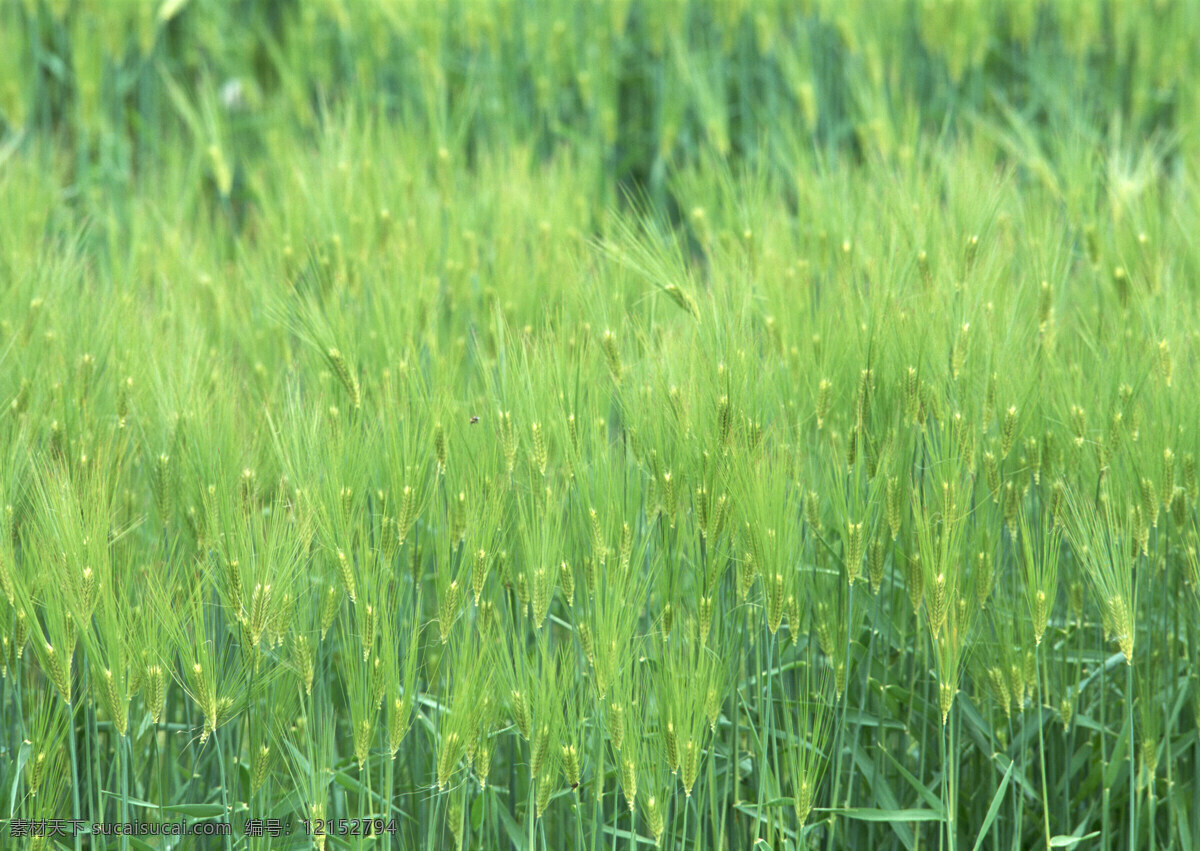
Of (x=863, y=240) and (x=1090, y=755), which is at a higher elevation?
(x=863, y=240)

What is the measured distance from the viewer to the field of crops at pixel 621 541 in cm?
104

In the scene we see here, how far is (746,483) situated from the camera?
105 cm

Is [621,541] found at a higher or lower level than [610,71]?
lower

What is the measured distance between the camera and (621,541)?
107cm

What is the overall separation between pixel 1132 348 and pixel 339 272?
36.3 inches

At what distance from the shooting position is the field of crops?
3.40 feet

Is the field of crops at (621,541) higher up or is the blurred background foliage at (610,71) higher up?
the blurred background foliage at (610,71)

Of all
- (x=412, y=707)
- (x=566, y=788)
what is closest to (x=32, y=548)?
(x=412, y=707)

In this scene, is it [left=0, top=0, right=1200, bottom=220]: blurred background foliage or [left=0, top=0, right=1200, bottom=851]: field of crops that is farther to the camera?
[left=0, top=0, right=1200, bottom=220]: blurred background foliage

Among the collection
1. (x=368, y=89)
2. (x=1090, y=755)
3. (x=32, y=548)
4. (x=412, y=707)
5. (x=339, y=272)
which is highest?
(x=368, y=89)

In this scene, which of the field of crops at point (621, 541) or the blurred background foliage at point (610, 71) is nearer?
the field of crops at point (621, 541)

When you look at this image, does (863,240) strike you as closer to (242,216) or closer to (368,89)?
(368,89)

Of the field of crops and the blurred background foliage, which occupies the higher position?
the blurred background foliage

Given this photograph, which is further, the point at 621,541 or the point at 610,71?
the point at 610,71
